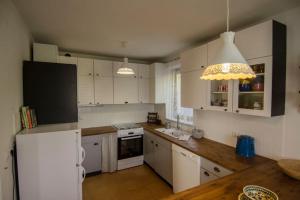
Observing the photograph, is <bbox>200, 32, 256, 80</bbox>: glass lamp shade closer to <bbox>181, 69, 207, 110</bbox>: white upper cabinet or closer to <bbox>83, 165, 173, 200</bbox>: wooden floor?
<bbox>181, 69, 207, 110</bbox>: white upper cabinet

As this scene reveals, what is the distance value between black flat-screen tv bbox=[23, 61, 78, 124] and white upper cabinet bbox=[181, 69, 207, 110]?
1.72 metres

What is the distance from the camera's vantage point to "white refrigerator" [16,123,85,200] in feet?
5.66

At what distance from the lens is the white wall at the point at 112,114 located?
Result: 361 cm

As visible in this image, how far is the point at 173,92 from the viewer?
3818 millimetres

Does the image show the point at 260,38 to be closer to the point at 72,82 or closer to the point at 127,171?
the point at 72,82

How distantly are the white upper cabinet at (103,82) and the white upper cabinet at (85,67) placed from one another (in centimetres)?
8

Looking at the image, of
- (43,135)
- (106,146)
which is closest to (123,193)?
(106,146)

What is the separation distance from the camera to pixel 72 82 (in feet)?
7.82

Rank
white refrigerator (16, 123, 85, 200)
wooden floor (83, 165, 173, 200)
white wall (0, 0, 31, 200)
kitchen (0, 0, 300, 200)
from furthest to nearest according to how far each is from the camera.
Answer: wooden floor (83, 165, 173, 200) < white refrigerator (16, 123, 85, 200) < kitchen (0, 0, 300, 200) < white wall (0, 0, 31, 200)

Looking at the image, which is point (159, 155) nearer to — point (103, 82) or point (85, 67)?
point (103, 82)

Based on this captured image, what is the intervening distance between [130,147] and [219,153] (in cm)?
199

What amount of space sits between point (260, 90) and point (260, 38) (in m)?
0.54

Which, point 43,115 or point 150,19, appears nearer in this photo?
point 150,19

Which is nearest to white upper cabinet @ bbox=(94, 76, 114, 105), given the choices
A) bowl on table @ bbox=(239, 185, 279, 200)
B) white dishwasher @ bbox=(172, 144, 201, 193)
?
white dishwasher @ bbox=(172, 144, 201, 193)
